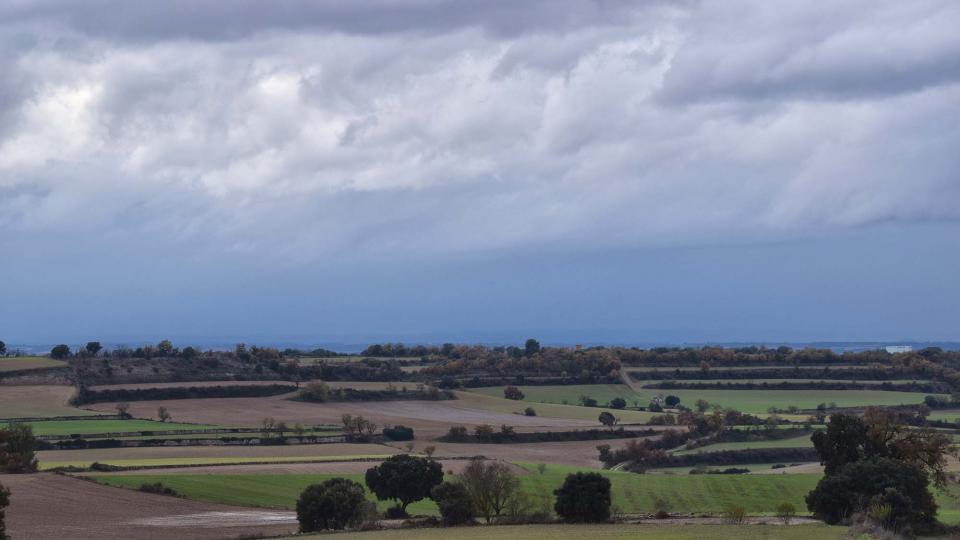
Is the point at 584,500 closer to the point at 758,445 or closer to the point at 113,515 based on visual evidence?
the point at 113,515

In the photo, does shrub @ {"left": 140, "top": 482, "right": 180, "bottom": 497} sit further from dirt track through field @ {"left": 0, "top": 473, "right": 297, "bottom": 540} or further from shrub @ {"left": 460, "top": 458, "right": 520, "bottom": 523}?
shrub @ {"left": 460, "top": 458, "right": 520, "bottom": 523}

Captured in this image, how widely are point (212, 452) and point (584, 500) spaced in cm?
4360

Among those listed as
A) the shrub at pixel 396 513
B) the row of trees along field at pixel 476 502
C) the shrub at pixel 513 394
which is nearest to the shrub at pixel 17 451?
the shrub at pixel 396 513

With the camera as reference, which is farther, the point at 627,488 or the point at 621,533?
the point at 627,488

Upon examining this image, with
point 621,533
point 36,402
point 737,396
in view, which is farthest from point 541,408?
point 621,533

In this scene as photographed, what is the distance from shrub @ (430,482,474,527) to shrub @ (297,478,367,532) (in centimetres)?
440

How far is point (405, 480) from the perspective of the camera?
7406 centimetres

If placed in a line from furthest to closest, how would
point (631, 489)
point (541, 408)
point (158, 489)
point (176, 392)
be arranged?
point (541, 408), point (176, 392), point (631, 489), point (158, 489)

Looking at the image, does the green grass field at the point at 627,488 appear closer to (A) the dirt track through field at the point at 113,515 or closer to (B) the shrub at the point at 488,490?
(A) the dirt track through field at the point at 113,515

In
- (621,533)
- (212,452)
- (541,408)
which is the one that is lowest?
(621,533)

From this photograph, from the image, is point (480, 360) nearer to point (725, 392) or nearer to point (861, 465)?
point (725, 392)

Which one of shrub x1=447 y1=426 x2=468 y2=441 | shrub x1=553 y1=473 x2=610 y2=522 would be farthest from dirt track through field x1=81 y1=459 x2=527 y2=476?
shrub x1=553 y1=473 x2=610 y2=522

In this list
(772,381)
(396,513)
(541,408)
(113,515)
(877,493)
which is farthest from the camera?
(772,381)

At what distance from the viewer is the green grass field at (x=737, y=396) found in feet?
483
